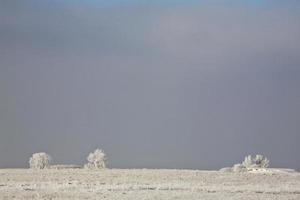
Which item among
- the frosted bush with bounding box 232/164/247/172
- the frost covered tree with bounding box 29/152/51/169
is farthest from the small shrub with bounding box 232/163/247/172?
the frost covered tree with bounding box 29/152/51/169

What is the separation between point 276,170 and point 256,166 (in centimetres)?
918

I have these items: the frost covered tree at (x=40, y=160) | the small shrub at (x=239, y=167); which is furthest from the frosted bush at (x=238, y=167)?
the frost covered tree at (x=40, y=160)

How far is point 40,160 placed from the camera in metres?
91.6

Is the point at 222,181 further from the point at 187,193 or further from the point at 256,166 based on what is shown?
the point at 256,166

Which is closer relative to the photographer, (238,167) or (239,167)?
(238,167)

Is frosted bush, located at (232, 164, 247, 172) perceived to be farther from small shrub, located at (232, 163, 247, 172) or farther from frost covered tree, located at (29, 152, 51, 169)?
frost covered tree, located at (29, 152, 51, 169)

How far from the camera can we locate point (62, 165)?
8894 cm

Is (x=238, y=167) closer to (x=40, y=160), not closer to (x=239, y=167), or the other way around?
(x=239, y=167)

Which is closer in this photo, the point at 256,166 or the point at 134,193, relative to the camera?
the point at 134,193

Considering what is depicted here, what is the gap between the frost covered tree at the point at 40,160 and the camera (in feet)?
299

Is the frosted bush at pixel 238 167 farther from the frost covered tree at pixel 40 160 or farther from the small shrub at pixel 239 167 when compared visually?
the frost covered tree at pixel 40 160

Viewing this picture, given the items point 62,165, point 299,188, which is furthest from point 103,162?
point 299,188

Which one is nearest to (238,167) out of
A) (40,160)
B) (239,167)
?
(239,167)

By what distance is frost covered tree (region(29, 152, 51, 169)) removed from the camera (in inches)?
3585
